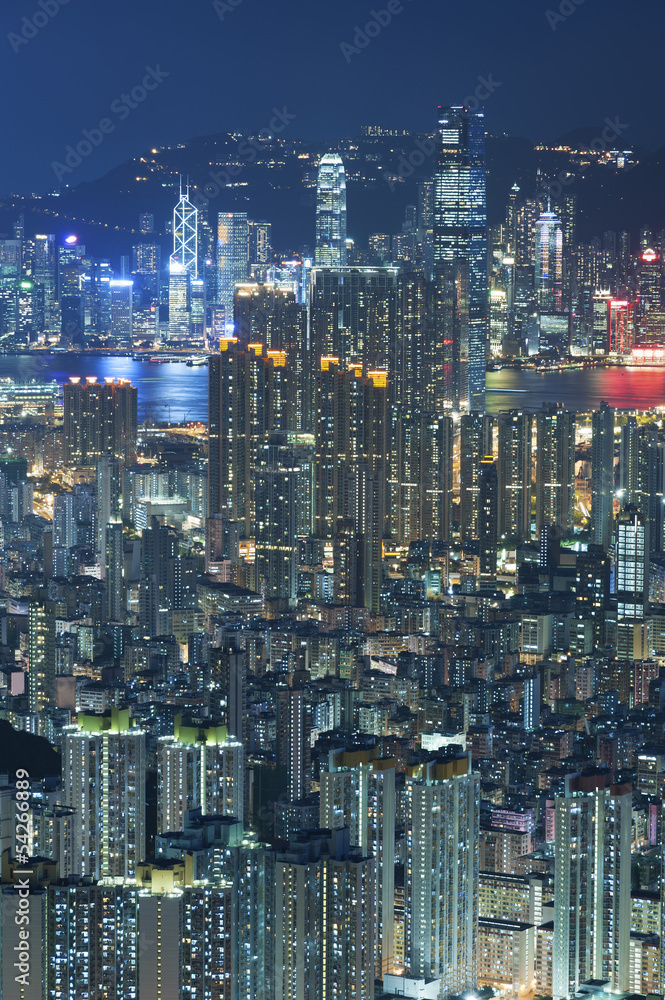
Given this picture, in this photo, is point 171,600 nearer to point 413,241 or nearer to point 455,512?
point 455,512

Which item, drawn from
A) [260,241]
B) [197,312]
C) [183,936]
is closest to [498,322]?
[260,241]

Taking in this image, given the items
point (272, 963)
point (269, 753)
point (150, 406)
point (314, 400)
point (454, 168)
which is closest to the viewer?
point (272, 963)

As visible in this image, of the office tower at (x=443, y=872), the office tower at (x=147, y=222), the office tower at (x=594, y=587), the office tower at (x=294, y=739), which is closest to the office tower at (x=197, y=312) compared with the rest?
the office tower at (x=147, y=222)

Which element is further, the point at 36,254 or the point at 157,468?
the point at 36,254

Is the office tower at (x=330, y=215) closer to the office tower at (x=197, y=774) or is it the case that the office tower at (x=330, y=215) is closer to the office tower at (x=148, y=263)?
the office tower at (x=148, y=263)

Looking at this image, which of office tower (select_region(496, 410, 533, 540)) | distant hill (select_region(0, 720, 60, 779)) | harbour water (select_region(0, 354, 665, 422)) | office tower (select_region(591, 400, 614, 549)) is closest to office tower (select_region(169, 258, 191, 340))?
harbour water (select_region(0, 354, 665, 422))

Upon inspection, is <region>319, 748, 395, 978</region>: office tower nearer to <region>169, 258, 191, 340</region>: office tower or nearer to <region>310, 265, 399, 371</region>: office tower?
<region>310, 265, 399, 371</region>: office tower

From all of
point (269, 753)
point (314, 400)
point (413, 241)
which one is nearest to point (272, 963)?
point (269, 753)
